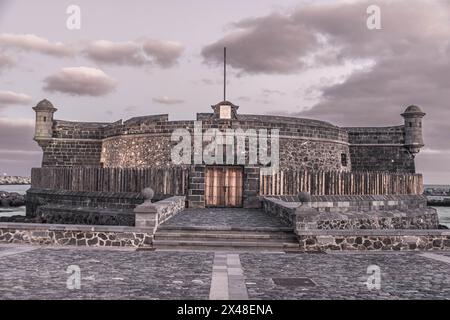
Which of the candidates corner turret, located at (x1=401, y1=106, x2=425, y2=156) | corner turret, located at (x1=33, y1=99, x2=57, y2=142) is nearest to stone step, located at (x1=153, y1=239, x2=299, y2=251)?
corner turret, located at (x1=33, y1=99, x2=57, y2=142)

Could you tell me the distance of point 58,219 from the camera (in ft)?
73.0

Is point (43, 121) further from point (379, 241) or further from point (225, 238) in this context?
point (379, 241)

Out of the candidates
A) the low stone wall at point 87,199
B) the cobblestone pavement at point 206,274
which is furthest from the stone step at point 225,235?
the low stone wall at point 87,199

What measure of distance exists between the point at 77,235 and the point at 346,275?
702cm

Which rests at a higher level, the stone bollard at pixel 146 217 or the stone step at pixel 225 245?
the stone bollard at pixel 146 217

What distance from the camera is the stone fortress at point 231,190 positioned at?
10.9 metres

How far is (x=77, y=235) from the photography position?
10891 millimetres

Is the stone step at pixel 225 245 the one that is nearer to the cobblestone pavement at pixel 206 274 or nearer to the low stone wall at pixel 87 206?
the cobblestone pavement at pixel 206 274

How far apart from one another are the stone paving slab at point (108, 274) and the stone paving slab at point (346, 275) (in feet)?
3.29

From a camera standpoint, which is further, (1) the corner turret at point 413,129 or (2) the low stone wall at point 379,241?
(1) the corner turret at point 413,129
